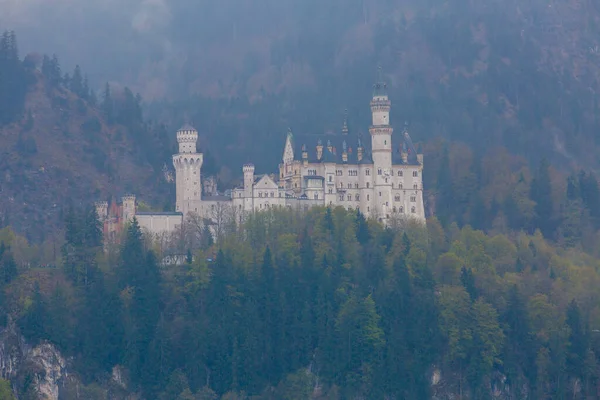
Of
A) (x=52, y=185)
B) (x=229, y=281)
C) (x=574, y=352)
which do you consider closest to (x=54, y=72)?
(x=52, y=185)

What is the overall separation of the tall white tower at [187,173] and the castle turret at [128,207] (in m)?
3.83

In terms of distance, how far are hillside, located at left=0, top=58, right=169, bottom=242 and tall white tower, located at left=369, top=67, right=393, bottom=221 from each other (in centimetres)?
2264

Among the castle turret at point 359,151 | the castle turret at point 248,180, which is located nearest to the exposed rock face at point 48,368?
the castle turret at point 248,180

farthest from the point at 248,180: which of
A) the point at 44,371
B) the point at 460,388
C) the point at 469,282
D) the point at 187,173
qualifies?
the point at 460,388

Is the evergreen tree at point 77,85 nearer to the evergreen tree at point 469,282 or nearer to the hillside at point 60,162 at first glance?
the hillside at point 60,162

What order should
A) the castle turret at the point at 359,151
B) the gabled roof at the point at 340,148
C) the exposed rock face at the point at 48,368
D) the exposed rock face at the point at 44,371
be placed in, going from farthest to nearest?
the castle turret at the point at 359,151 → the gabled roof at the point at 340,148 → the exposed rock face at the point at 48,368 → the exposed rock face at the point at 44,371

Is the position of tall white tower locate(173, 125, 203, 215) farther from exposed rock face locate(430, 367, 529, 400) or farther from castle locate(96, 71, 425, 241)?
exposed rock face locate(430, 367, 529, 400)

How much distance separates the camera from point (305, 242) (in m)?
136

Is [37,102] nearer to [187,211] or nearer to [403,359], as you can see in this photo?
[187,211]

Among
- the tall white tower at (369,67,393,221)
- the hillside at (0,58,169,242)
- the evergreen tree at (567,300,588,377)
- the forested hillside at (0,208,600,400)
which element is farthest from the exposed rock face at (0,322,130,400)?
the evergreen tree at (567,300,588,377)

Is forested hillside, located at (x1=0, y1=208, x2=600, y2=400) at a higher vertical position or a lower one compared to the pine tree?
lower

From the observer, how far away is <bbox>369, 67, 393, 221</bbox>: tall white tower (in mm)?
146375

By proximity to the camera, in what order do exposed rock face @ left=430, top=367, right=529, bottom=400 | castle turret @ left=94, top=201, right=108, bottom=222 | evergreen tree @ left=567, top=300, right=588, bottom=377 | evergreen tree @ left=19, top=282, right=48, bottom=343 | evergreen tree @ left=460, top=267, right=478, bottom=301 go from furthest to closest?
castle turret @ left=94, top=201, right=108, bottom=222 → evergreen tree @ left=460, top=267, right=478, bottom=301 → evergreen tree @ left=567, top=300, right=588, bottom=377 → exposed rock face @ left=430, top=367, right=529, bottom=400 → evergreen tree @ left=19, top=282, right=48, bottom=343

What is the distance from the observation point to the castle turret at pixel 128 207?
5561 inches
